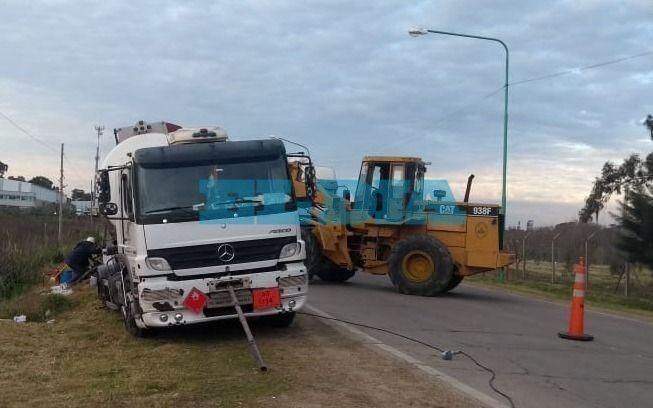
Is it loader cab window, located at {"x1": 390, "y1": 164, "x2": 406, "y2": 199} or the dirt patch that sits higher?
loader cab window, located at {"x1": 390, "y1": 164, "x2": 406, "y2": 199}

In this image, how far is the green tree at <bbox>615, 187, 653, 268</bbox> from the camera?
26109 mm

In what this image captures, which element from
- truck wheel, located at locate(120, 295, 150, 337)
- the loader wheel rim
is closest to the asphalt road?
the loader wheel rim

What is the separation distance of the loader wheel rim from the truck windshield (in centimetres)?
726

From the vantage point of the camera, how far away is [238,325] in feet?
35.6

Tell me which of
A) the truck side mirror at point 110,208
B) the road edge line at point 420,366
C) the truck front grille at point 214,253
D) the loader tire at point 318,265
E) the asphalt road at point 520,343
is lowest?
the asphalt road at point 520,343

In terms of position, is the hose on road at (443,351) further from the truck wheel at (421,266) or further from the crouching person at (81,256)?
the crouching person at (81,256)

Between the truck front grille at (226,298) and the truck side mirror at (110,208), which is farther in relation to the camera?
the truck side mirror at (110,208)

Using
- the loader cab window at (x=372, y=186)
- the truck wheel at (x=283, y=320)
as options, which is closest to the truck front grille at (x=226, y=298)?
the truck wheel at (x=283, y=320)

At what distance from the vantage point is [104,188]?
411 inches

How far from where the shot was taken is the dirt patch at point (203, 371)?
6.48 meters

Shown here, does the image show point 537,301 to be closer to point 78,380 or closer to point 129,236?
point 129,236

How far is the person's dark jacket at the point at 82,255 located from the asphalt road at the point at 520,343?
5193 mm

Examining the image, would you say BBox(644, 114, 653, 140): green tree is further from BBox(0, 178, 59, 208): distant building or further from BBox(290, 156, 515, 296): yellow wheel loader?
BBox(0, 178, 59, 208): distant building

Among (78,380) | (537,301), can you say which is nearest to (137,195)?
(78,380)
